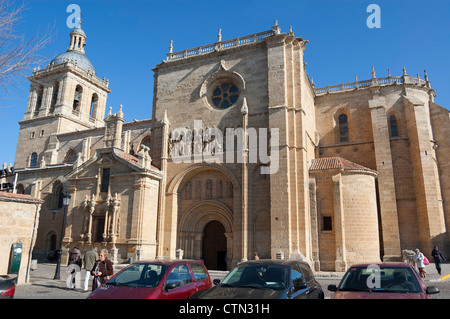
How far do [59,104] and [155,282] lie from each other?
4019 centimetres

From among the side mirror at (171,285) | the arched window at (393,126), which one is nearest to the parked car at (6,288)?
the side mirror at (171,285)

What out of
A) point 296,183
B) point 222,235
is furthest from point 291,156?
point 222,235

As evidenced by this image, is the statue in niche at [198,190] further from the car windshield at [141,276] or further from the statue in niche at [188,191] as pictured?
the car windshield at [141,276]

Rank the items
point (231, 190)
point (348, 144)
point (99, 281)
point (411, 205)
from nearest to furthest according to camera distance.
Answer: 1. point (99, 281)
2. point (231, 190)
3. point (411, 205)
4. point (348, 144)

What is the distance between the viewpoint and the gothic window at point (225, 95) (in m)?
23.8

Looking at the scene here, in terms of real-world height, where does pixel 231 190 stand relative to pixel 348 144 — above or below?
below

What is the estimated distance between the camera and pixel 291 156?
20.6 metres

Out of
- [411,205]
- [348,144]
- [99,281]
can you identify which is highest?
[348,144]

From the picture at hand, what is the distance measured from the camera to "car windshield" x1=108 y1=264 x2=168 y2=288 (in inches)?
282

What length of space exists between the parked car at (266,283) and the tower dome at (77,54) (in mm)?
44109

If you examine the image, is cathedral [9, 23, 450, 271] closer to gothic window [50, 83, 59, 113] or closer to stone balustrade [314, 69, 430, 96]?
stone balustrade [314, 69, 430, 96]

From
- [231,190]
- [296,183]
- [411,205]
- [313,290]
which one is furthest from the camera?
[411,205]
